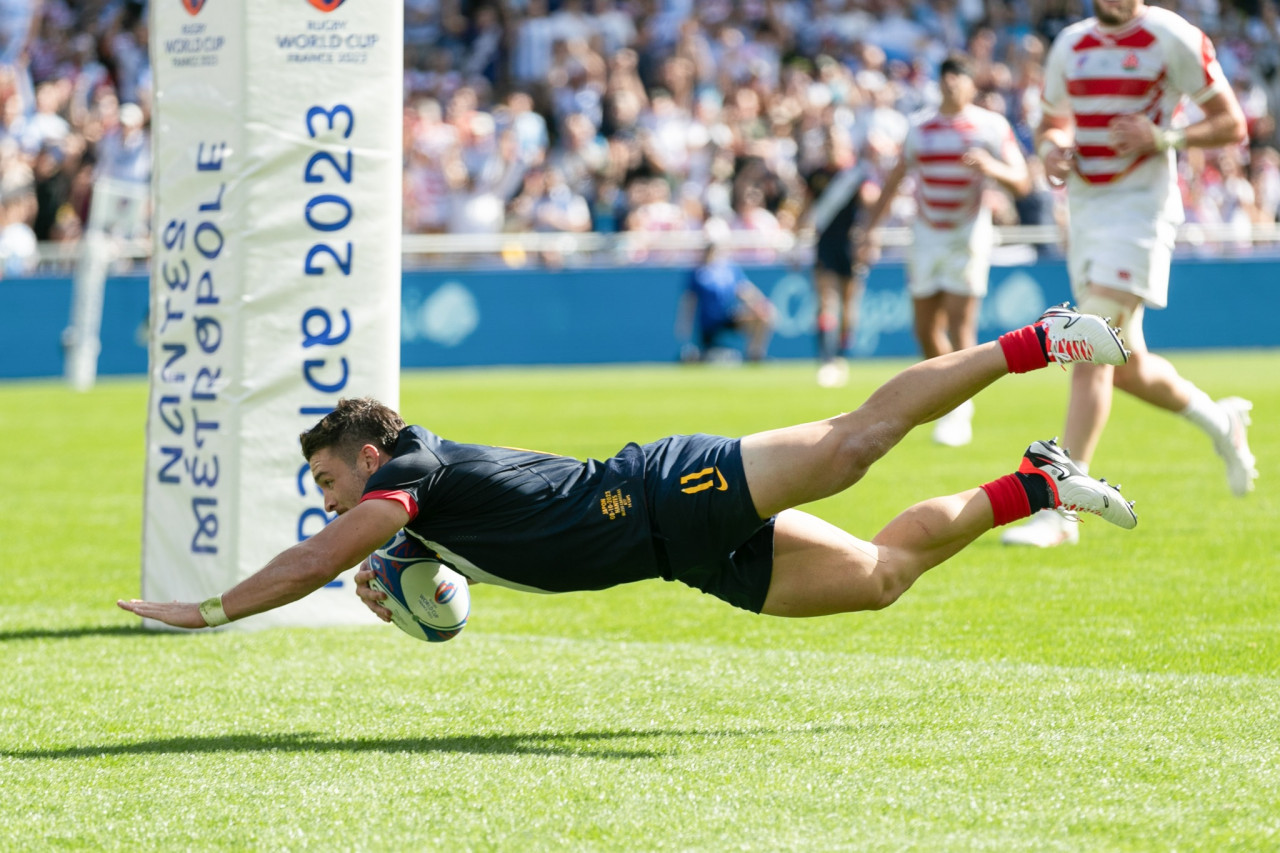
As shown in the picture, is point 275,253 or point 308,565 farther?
point 275,253

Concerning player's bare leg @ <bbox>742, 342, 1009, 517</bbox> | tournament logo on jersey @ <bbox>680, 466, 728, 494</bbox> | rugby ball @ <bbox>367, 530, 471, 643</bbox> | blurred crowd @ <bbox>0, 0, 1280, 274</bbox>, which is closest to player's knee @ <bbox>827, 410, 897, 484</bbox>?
player's bare leg @ <bbox>742, 342, 1009, 517</bbox>

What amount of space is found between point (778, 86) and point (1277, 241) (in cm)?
693

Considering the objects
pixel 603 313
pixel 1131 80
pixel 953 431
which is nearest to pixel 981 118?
pixel 953 431

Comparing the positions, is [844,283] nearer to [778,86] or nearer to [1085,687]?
[778,86]

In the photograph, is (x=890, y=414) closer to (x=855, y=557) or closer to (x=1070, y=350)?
(x=855, y=557)

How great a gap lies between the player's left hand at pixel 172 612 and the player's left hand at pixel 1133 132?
4.45m

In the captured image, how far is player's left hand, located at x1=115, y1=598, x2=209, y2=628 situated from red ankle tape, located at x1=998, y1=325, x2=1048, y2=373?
2188 mm

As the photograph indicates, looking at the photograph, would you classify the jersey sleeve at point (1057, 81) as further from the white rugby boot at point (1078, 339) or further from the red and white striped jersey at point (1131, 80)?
the white rugby boot at point (1078, 339)

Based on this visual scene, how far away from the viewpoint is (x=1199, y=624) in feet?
18.2

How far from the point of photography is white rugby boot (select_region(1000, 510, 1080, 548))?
24.2 feet

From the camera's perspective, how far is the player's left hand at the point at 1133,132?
277 inches

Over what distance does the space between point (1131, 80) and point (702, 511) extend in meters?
3.83

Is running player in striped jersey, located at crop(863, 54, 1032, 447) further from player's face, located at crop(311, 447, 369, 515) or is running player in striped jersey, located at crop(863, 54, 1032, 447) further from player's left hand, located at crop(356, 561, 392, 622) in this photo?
player's face, located at crop(311, 447, 369, 515)

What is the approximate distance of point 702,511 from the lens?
434 centimetres
